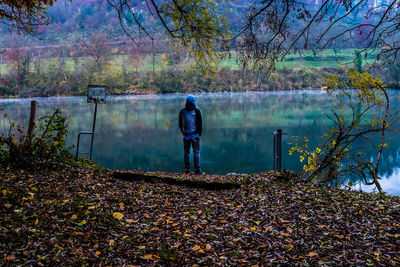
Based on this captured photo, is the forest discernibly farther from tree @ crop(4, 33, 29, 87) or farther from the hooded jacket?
tree @ crop(4, 33, 29, 87)

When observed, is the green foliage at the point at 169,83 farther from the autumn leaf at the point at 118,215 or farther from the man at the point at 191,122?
the autumn leaf at the point at 118,215

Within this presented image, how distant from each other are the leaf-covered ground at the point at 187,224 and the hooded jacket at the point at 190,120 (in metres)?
2.21

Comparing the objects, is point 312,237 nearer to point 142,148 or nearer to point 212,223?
point 212,223

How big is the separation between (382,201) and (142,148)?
50.0ft

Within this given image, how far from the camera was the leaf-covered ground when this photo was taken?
359 centimetres

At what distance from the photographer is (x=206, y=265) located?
3.48m

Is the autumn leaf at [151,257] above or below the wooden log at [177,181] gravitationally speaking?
below

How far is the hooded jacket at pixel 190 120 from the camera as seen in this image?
830cm

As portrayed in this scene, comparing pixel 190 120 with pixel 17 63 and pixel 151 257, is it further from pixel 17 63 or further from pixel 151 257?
pixel 17 63

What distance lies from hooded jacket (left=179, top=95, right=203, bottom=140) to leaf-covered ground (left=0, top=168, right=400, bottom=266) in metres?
2.21

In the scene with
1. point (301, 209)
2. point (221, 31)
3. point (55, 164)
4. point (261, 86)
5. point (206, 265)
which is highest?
point (261, 86)

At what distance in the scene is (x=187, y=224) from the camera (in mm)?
4574

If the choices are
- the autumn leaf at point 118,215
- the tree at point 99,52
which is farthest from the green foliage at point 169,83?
the autumn leaf at point 118,215

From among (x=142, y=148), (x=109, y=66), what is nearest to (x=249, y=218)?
(x=142, y=148)
